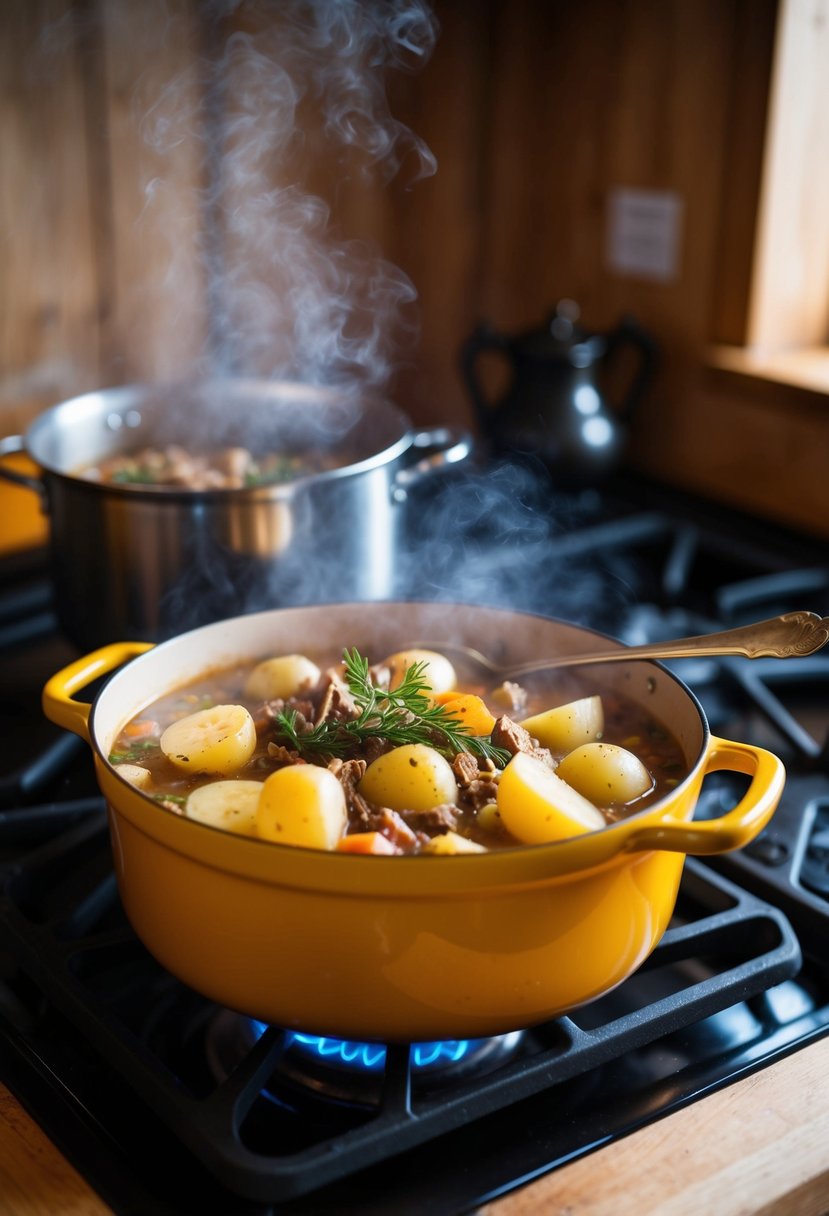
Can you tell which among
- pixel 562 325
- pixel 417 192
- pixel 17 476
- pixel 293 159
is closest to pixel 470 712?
pixel 17 476

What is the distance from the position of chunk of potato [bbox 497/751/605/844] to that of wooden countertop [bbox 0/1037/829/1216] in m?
0.22

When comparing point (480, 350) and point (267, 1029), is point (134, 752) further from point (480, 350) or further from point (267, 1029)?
point (480, 350)

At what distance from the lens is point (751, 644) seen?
3.22 feet

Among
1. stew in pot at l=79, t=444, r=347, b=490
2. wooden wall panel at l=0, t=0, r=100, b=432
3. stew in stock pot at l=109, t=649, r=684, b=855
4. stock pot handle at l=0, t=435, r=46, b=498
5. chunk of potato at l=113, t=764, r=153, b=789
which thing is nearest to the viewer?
stew in stock pot at l=109, t=649, r=684, b=855

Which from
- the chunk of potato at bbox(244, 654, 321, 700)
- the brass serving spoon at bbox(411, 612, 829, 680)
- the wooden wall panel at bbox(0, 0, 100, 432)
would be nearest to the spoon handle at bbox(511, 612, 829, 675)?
the brass serving spoon at bbox(411, 612, 829, 680)

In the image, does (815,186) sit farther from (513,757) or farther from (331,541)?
(513,757)

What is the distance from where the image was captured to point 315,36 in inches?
74.8

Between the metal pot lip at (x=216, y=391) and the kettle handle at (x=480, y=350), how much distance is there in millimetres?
331

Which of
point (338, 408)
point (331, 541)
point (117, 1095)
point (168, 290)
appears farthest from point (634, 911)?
point (168, 290)

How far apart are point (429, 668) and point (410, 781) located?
20cm

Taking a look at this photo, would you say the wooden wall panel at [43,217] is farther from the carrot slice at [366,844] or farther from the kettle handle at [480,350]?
the carrot slice at [366,844]

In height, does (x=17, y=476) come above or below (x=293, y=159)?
below

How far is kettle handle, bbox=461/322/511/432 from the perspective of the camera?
1.91 meters

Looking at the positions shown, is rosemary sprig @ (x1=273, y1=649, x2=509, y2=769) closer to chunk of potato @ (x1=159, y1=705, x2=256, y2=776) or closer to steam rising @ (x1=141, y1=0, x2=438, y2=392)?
chunk of potato @ (x1=159, y1=705, x2=256, y2=776)
